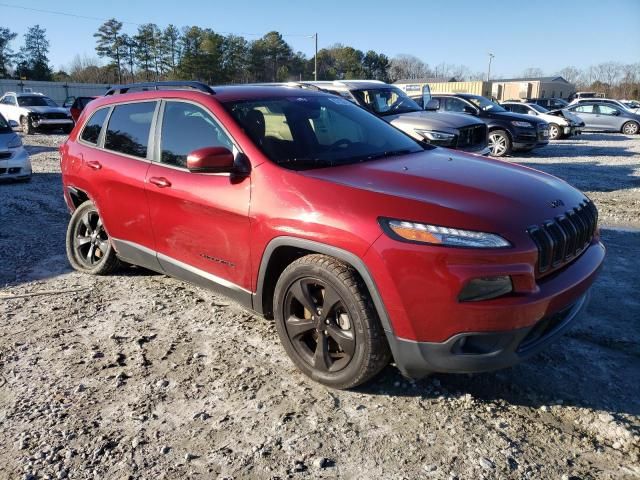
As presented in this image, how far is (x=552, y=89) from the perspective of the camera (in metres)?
87.5

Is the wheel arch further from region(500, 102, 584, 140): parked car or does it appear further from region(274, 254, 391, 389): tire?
region(500, 102, 584, 140): parked car

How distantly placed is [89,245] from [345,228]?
347 cm

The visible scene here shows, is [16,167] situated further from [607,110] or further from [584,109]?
[607,110]

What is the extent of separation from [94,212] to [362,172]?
300cm

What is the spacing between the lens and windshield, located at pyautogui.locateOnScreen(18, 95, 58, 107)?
22.5m

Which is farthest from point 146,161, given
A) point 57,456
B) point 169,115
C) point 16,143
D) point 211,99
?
point 16,143

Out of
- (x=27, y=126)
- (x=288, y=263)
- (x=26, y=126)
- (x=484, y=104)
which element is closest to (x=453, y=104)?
(x=484, y=104)

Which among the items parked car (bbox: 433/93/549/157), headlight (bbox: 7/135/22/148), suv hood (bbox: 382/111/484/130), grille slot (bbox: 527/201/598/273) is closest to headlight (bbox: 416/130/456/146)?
suv hood (bbox: 382/111/484/130)

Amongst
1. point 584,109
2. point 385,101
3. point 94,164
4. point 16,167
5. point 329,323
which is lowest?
point 329,323

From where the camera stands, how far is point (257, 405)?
2.99m

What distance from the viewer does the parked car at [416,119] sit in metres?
9.10

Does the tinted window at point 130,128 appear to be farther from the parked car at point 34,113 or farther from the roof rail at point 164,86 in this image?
the parked car at point 34,113

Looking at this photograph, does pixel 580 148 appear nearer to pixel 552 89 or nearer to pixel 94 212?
pixel 94 212

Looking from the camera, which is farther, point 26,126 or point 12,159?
point 26,126
